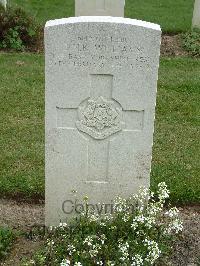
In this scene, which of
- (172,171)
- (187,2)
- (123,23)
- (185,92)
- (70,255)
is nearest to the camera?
(123,23)

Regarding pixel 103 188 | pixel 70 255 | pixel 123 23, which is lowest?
pixel 70 255

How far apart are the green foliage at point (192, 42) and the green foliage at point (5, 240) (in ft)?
18.8

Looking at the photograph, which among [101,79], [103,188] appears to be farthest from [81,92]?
[103,188]

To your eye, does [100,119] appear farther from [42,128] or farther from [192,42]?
[192,42]

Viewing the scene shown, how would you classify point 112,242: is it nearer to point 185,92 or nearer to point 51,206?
point 51,206

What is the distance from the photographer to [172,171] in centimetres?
586

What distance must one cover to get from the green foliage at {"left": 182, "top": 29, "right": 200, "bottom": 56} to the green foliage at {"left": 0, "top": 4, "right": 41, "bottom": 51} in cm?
261

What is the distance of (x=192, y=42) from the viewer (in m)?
9.68

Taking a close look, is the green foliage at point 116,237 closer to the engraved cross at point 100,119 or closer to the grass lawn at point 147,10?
the engraved cross at point 100,119

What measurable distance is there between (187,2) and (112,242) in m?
9.70

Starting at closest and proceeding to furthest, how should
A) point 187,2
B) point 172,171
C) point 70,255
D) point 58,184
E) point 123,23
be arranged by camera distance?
1. point 123,23
2. point 70,255
3. point 58,184
4. point 172,171
5. point 187,2

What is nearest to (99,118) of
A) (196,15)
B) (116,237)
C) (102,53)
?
(102,53)

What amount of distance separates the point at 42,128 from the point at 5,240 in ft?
7.83

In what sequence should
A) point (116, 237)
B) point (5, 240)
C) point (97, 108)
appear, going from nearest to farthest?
1. point (97, 108)
2. point (116, 237)
3. point (5, 240)
